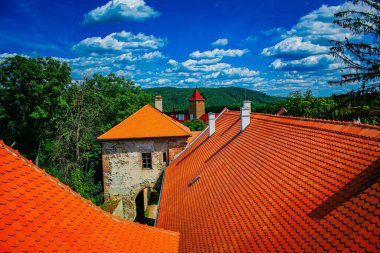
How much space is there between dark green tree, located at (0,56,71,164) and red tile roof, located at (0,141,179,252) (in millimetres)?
21177

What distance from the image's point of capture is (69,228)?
4293mm

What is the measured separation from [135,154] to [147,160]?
931 mm

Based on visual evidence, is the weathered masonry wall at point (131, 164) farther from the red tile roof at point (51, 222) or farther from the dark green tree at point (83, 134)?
the red tile roof at point (51, 222)

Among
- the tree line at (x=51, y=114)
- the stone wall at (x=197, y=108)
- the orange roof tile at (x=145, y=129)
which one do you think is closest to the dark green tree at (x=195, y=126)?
the tree line at (x=51, y=114)

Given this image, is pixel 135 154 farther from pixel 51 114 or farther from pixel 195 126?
pixel 195 126

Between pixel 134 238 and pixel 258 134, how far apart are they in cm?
626

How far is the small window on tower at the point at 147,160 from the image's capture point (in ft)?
61.8

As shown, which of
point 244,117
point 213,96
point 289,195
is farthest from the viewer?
point 213,96

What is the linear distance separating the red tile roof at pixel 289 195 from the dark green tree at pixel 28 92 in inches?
736

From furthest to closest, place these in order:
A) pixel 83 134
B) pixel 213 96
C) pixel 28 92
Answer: pixel 213 96 < pixel 28 92 < pixel 83 134

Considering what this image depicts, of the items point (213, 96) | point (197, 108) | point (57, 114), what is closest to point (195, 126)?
point (57, 114)

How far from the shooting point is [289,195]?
19.3 ft

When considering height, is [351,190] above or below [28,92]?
below

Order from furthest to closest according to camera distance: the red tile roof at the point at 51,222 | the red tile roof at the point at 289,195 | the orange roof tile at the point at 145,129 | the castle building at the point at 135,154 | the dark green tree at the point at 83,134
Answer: the dark green tree at the point at 83,134
the castle building at the point at 135,154
the orange roof tile at the point at 145,129
the red tile roof at the point at 289,195
the red tile roof at the point at 51,222
